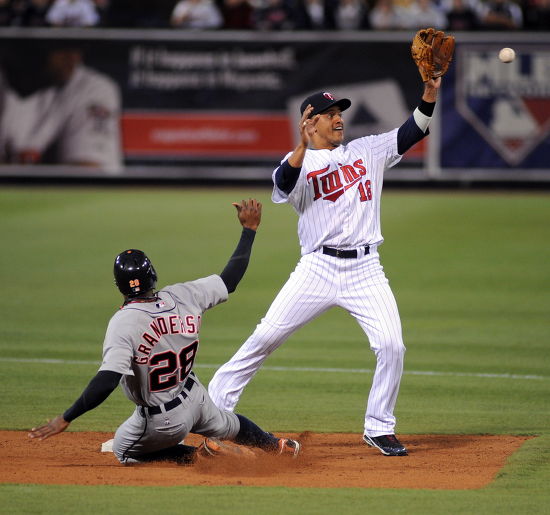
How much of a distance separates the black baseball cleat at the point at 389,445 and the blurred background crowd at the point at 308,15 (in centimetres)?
1243

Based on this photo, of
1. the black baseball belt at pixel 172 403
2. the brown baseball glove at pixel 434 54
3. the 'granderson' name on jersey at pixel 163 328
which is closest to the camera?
the 'granderson' name on jersey at pixel 163 328

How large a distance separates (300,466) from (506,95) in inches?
484

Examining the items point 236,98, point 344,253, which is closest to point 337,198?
point 344,253

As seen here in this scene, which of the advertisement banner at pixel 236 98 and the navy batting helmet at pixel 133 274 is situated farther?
the advertisement banner at pixel 236 98

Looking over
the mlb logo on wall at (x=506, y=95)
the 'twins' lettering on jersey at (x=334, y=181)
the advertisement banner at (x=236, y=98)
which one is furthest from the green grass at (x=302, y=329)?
the 'twins' lettering on jersey at (x=334, y=181)

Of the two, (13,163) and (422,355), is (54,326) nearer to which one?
(422,355)

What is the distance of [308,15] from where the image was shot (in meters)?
18.5

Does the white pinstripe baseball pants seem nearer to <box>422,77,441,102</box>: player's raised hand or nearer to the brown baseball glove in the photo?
<box>422,77,441,102</box>: player's raised hand

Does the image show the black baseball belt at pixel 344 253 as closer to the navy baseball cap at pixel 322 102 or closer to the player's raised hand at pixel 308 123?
the player's raised hand at pixel 308 123

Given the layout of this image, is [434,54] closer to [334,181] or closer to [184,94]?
[334,181]

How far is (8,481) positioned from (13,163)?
13254 millimetres

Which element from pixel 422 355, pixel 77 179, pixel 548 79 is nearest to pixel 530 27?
pixel 548 79

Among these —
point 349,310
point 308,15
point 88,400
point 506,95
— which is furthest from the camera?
point 308,15

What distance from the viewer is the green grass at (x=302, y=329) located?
564 cm
